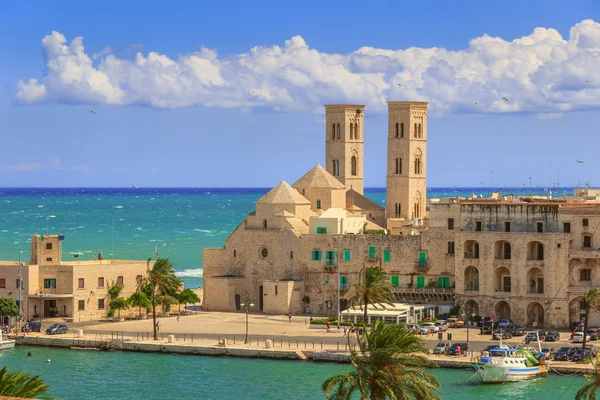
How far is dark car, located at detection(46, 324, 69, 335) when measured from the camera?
69812 mm

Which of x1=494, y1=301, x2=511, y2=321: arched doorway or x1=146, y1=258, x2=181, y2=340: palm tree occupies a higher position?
x1=146, y1=258, x2=181, y2=340: palm tree

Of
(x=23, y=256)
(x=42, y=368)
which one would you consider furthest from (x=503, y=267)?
(x=23, y=256)

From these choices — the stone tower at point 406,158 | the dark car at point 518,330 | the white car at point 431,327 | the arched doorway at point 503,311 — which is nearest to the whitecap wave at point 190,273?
the stone tower at point 406,158

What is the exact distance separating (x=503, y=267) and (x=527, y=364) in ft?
42.9

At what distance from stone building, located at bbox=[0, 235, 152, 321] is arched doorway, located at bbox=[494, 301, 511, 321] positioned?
21697 mm

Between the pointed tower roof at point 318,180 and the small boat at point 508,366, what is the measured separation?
26262 mm

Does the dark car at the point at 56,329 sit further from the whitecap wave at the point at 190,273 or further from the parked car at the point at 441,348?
the whitecap wave at the point at 190,273

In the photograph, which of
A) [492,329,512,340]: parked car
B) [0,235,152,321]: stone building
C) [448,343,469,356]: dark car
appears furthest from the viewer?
[0,235,152,321]: stone building

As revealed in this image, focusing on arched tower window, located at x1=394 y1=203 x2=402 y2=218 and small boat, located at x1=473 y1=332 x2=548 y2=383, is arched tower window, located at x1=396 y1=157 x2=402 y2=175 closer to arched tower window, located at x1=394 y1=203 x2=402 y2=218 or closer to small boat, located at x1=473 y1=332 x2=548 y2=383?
arched tower window, located at x1=394 y1=203 x2=402 y2=218

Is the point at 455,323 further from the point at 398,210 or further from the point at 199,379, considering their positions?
the point at 398,210

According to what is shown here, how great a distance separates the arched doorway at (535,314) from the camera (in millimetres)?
71562

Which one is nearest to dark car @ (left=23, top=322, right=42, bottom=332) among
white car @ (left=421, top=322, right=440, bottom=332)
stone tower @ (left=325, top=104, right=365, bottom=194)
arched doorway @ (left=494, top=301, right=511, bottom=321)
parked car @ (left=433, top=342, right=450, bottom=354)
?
white car @ (left=421, top=322, right=440, bottom=332)

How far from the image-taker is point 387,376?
1614 inches

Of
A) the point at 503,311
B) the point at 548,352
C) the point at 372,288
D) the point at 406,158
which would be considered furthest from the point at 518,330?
the point at 406,158
